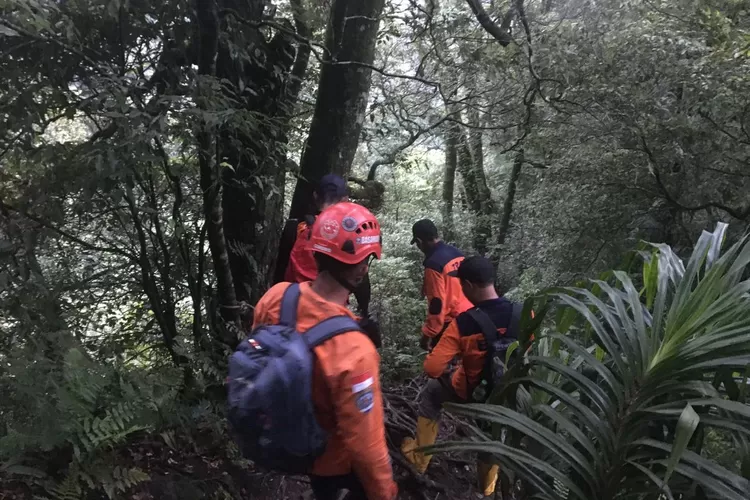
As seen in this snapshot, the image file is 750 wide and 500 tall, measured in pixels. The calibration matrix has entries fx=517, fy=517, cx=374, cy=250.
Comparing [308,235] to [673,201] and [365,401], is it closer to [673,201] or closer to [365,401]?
[365,401]

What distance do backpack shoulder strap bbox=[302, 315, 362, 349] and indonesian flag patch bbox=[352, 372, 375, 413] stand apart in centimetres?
18

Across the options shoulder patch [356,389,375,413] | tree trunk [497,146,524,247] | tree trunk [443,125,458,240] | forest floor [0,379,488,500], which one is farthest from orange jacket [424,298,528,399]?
tree trunk [443,125,458,240]

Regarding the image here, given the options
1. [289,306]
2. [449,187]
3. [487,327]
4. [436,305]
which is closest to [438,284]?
[436,305]

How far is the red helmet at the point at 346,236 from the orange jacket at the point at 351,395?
201 mm

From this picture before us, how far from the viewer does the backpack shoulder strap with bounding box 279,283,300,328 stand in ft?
6.91

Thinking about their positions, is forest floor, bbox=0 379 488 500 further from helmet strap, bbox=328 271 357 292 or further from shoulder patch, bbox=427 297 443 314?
shoulder patch, bbox=427 297 443 314

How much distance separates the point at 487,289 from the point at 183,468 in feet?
7.83

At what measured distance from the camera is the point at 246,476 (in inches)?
Answer: 141

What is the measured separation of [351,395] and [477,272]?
178 centimetres

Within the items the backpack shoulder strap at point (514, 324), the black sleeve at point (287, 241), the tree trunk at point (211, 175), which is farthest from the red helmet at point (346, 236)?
the black sleeve at point (287, 241)

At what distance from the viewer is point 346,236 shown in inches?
86.5

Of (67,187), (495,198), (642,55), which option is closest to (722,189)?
(642,55)

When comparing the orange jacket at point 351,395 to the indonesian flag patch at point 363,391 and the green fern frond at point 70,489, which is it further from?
Result: the green fern frond at point 70,489

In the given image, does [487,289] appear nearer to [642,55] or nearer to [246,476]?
[246,476]
